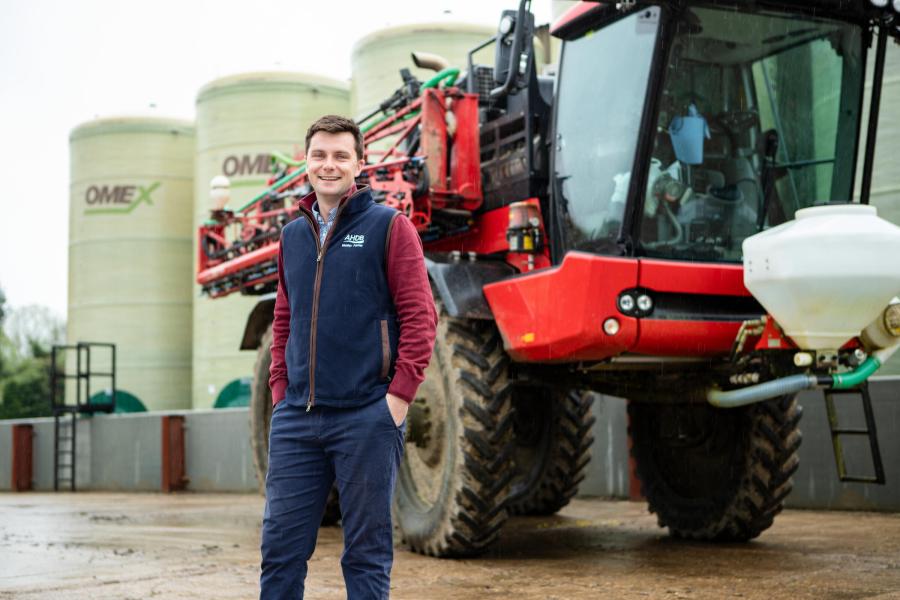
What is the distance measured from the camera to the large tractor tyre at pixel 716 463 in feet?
22.9

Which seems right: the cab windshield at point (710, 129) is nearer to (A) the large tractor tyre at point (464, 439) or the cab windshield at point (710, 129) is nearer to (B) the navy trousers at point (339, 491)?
(A) the large tractor tyre at point (464, 439)

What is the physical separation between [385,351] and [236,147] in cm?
1819

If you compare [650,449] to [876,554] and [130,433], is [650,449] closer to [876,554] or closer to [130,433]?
[876,554]

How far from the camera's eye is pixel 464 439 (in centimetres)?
627

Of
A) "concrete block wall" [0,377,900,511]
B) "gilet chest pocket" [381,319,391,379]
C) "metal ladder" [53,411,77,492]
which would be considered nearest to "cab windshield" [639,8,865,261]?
"gilet chest pocket" [381,319,391,379]

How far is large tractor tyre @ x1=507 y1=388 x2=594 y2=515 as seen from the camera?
27.3 feet

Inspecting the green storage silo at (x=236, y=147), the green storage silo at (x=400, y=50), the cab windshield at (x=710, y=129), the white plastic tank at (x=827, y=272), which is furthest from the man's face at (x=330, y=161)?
the green storage silo at (x=236, y=147)

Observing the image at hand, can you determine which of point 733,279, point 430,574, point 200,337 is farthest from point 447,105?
point 200,337

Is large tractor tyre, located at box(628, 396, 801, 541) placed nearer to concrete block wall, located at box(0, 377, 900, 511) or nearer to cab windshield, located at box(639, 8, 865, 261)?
cab windshield, located at box(639, 8, 865, 261)

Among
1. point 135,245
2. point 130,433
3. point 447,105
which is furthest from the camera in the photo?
point 135,245

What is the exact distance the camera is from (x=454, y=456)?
6371 millimetres

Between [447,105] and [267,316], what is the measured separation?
278 cm

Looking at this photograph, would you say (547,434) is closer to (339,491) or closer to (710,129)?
(710,129)

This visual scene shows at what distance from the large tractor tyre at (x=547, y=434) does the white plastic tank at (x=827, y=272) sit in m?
2.98
